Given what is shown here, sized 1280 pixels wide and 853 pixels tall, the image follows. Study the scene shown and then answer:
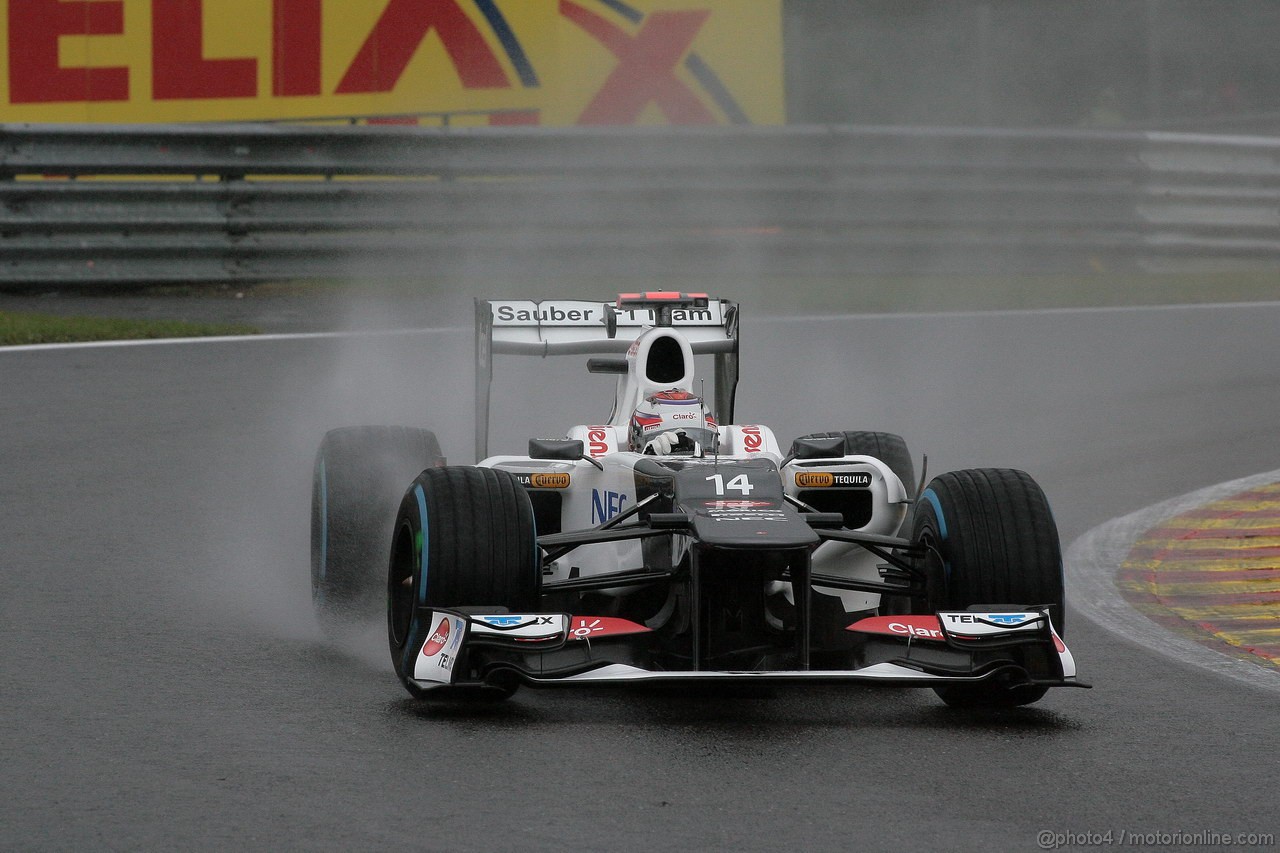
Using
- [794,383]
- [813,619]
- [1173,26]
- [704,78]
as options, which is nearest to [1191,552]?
[813,619]

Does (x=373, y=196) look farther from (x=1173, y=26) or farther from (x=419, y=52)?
(x=1173, y=26)

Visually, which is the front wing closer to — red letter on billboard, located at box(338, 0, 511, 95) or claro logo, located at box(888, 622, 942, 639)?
claro logo, located at box(888, 622, 942, 639)

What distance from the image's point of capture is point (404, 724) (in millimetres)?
5508

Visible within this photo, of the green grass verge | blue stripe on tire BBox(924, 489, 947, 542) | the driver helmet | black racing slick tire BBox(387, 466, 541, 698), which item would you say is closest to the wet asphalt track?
black racing slick tire BBox(387, 466, 541, 698)

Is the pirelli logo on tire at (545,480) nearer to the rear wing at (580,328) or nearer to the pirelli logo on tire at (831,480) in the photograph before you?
the pirelli logo on tire at (831,480)

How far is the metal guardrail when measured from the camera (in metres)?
14.9

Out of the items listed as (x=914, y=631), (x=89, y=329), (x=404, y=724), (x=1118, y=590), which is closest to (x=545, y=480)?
(x=404, y=724)

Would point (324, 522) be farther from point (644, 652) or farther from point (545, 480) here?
point (644, 652)

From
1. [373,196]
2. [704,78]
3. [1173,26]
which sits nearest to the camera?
[373,196]

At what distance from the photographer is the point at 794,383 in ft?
40.9

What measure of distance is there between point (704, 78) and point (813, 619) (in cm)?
1109

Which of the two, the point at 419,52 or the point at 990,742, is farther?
the point at 419,52

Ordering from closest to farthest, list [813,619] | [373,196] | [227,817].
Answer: [227,817]
[813,619]
[373,196]

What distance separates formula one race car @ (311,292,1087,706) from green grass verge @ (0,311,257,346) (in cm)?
683
